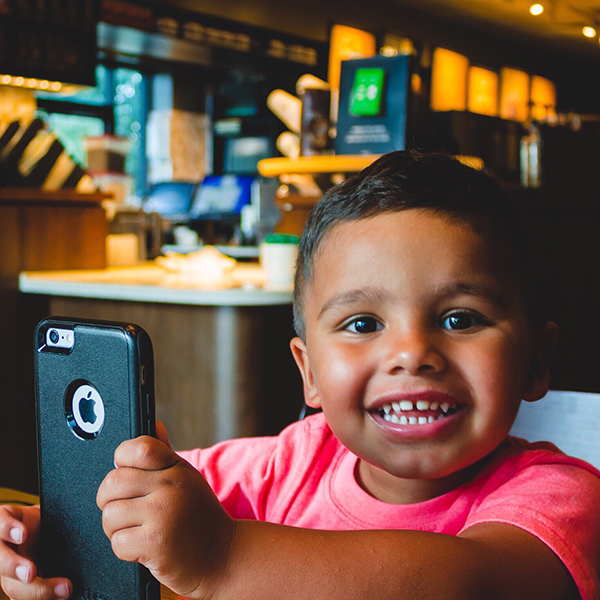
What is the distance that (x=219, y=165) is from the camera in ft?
Result: 22.0

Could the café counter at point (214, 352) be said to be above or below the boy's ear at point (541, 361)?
below

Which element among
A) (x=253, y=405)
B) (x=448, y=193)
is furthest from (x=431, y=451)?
(x=253, y=405)

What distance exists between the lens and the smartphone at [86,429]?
50 cm

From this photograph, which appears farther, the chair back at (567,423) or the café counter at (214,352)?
the café counter at (214,352)

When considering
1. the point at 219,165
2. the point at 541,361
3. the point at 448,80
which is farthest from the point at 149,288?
the point at 448,80

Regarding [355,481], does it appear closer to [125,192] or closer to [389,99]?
[389,99]

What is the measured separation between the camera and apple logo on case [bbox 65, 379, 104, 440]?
1.72 feet

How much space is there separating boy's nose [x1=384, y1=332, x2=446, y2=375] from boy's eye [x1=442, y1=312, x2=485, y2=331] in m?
0.03

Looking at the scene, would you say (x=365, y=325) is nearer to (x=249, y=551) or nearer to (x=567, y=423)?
(x=249, y=551)

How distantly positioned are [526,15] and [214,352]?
6278mm

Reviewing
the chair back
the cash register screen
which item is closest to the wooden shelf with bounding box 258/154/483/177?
the chair back

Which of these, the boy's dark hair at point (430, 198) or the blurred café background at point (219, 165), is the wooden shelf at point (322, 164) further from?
the boy's dark hair at point (430, 198)

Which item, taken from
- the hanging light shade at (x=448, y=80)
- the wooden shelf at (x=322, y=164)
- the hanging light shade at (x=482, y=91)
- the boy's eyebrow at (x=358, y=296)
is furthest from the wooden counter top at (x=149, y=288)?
the hanging light shade at (x=482, y=91)

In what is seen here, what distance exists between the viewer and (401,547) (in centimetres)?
48
